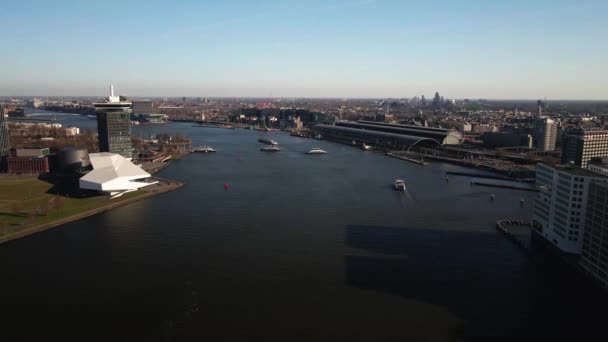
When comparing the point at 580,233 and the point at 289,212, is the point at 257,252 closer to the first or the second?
the point at 289,212

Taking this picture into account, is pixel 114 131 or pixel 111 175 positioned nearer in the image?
pixel 111 175

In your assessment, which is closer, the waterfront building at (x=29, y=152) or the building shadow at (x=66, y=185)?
the building shadow at (x=66, y=185)

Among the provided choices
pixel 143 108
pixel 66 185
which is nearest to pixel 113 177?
pixel 66 185

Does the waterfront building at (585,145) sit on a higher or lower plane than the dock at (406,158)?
higher

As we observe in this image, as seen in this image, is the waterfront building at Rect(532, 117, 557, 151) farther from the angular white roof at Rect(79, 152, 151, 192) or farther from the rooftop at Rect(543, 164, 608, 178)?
the angular white roof at Rect(79, 152, 151, 192)

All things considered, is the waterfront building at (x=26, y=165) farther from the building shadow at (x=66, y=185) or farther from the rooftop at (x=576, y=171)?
the rooftop at (x=576, y=171)

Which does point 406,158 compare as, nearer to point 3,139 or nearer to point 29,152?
point 29,152

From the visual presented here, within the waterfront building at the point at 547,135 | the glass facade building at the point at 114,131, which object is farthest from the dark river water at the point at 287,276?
the waterfront building at the point at 547,135
